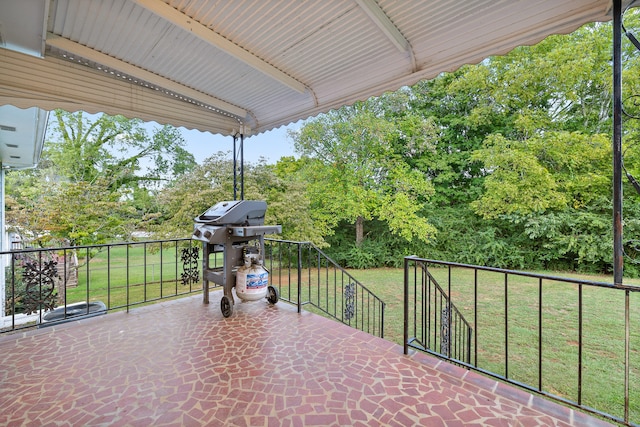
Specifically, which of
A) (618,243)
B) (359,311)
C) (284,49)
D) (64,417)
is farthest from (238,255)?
(359,311)

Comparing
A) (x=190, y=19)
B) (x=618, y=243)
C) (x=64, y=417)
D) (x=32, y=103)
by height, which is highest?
(x=190, y=19)

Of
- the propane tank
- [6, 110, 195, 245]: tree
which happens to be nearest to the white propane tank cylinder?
the propane tank

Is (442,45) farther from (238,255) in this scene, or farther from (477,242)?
(477,242)

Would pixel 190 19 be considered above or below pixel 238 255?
above

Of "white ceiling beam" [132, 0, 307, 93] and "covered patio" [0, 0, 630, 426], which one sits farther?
"white ceiling beam" [132, 0, 307, 93]

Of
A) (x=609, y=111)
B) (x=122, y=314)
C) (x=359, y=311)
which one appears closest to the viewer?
(x=122, y=314)

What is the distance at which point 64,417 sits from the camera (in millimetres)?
1667

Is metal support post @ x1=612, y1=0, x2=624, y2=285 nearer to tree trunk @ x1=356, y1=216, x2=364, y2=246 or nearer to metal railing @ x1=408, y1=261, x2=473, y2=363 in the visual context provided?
metal railing @ x1=408, y1=261, x2=473, y2=363

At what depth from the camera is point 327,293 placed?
450 centimetres

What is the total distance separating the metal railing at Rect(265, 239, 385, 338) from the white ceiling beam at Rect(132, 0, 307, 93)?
5.97 feet

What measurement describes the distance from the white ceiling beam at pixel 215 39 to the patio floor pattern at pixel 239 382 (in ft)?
8.52

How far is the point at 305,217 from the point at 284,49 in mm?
5749

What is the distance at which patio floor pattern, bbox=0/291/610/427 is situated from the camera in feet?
5.49

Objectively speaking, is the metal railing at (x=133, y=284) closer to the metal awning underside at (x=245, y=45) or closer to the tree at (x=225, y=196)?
the tree at (x=225, y=196)
